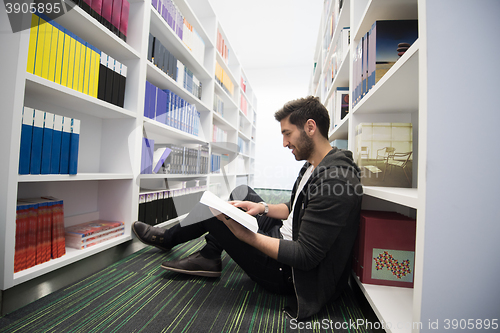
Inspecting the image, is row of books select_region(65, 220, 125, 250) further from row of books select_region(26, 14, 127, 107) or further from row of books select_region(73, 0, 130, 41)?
row of books select_region(73, 0, 130, 41)

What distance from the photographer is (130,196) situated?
53.4 inches

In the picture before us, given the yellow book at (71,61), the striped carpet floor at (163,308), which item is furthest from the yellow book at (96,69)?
the striped carpet floor at (163,308)

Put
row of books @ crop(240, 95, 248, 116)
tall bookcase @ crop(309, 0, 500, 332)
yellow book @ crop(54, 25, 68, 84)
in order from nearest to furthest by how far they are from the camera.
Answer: tall bookcase @ crop(309, 0, 500, 332), yellow book @ crop(54, 25, 68, 84), row of books @ crop(240, 95, 248, 116)

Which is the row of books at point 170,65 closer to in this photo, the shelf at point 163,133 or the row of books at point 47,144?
the shelf at point 163,133

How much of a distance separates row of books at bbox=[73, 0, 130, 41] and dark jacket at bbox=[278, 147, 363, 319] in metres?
1.37

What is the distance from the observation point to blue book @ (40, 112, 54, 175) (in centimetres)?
89

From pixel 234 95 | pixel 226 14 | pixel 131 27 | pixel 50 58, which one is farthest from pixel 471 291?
pixel 226 14

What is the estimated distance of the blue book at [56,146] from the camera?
92 cm

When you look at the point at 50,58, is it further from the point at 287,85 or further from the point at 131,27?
the point at 287,85

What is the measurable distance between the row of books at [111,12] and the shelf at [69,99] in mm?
440

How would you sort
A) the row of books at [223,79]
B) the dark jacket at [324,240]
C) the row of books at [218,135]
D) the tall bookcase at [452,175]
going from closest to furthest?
1. the tall bookcase at [452,175]
2. the dark jacket at [324,240]
3. the row of books at [223,79]
4. the row of books at [218,135]

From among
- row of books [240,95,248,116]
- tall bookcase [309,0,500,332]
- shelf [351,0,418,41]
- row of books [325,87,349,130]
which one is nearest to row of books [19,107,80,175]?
tall bookcase [309,0,500,332]

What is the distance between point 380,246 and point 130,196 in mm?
1351

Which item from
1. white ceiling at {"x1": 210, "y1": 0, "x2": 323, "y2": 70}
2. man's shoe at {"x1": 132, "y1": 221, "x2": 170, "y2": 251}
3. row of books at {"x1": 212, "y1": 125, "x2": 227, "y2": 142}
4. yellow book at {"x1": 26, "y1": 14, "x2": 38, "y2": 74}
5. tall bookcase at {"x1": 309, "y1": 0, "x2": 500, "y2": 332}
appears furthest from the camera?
white ceiling at {"x1": 210, "y1": 0, "x2": 323, "y2": 70}
